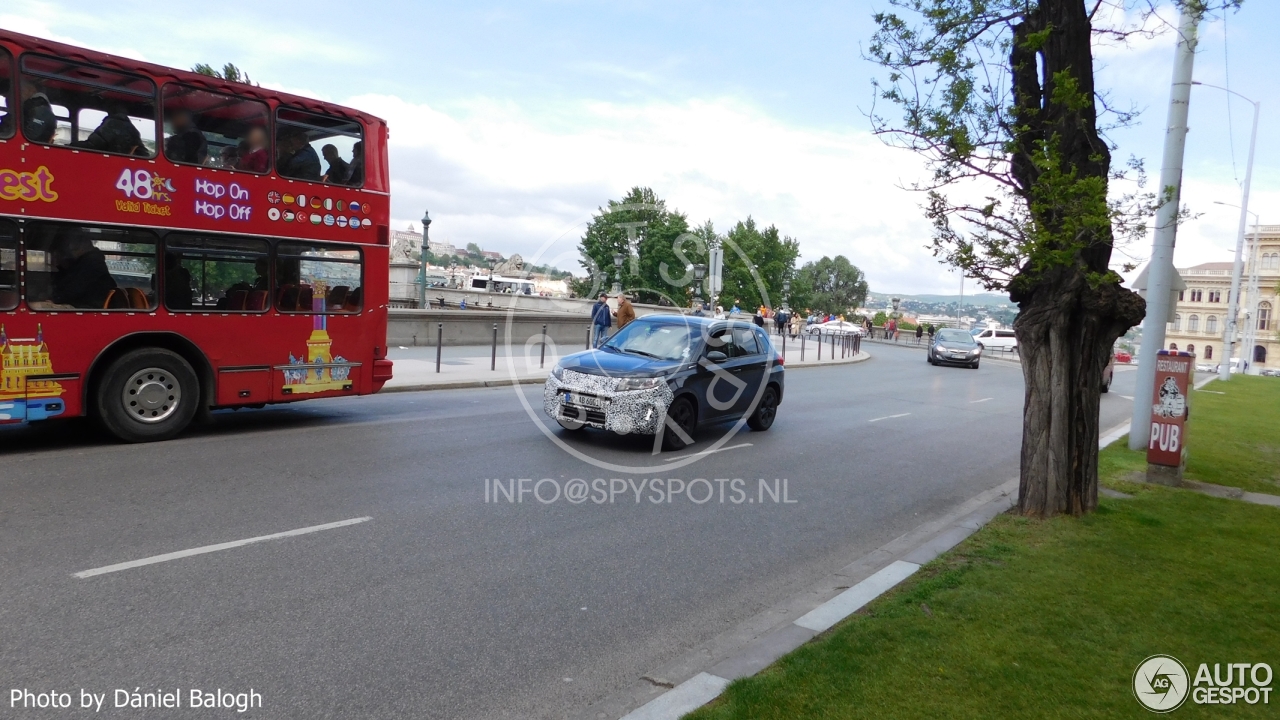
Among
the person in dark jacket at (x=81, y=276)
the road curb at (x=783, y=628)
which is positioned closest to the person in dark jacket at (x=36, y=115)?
the person in dark jacket at (x=81, y=276)

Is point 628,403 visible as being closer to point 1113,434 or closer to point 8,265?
point 8,265

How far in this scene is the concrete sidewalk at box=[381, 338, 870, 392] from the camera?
55.0ft

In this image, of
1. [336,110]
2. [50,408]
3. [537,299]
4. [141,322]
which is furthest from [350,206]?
[537,299]

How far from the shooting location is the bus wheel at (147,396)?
31.3 feet

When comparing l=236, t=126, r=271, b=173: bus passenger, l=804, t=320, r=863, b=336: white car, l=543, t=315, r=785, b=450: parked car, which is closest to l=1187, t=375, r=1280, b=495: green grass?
l=543, t=315, r=785, b=450: parked car

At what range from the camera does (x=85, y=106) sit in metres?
9.29

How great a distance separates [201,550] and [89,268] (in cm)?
526

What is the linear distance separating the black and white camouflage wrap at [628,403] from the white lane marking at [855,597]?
176 inches

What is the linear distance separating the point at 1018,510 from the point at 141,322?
9699 millimetres

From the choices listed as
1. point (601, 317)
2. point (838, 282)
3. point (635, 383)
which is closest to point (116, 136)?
point (635, 383)

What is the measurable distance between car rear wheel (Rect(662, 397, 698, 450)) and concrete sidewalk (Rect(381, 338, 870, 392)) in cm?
659

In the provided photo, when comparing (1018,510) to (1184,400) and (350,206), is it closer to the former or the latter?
(1184,400)

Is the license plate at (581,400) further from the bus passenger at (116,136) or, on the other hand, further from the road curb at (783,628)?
the bus passenger at (116,136)

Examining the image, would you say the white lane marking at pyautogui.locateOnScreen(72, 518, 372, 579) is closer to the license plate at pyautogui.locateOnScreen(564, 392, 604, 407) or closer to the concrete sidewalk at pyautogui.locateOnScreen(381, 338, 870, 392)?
the license plate at pyautogui.locateOnScreen(564, 392, 604, 407)
